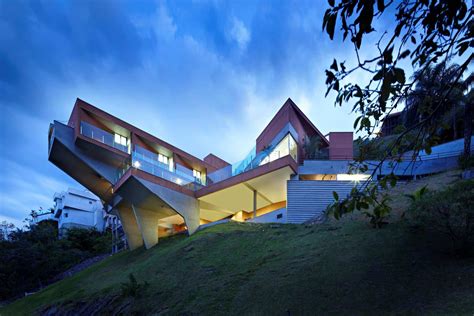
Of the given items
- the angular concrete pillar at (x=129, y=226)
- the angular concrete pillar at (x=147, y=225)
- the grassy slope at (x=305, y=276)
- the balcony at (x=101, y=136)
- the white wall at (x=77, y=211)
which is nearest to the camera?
the grassy slope at (x=305, y=276)

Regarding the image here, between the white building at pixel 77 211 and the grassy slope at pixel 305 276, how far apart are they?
129 ft

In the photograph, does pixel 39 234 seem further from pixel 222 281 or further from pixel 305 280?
pixel 305 280

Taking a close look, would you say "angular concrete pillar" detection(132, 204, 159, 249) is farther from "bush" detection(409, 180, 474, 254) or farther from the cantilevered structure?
"bush" detection(409, 180, 474, 254)

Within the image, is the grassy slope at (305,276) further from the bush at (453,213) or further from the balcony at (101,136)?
the balcony at (101,136)

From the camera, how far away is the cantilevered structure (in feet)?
78.4

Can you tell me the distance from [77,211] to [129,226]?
33.5m

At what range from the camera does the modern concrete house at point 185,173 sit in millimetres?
23672

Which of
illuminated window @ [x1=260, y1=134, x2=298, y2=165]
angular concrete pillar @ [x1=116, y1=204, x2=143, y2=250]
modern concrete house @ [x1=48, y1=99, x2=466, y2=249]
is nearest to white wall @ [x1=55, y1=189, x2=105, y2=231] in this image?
angular concrete pillar @ [x1=116, y1=204, x2=143, y2=250]

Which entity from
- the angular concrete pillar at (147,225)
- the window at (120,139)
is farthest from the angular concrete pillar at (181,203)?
the window at (120,139)

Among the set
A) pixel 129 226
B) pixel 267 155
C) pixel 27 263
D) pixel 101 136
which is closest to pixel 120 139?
pixel 101 136

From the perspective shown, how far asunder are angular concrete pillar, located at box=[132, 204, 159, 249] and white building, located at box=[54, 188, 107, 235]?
1223 inches

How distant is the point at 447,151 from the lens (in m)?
28.9

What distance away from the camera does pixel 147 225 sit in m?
27.0

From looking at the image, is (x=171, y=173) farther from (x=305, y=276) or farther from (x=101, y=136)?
(x=305, y=276)
